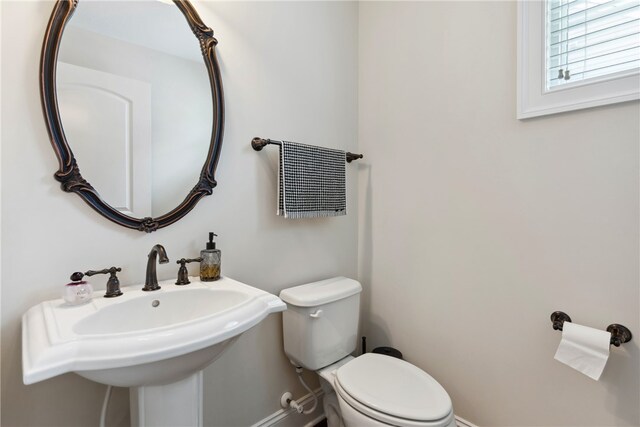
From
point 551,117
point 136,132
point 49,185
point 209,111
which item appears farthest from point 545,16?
point 49,185

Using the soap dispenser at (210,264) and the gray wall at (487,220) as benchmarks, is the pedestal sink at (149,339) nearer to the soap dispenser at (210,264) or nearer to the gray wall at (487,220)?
the soap dispenser at (210,264)

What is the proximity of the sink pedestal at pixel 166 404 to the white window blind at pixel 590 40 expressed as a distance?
166cm

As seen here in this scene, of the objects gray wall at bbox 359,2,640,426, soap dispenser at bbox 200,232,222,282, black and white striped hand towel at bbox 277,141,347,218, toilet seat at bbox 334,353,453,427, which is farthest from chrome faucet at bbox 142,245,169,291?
gray wall at bbox 359,2,640,426

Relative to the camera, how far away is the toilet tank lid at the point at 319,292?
51.9 inches

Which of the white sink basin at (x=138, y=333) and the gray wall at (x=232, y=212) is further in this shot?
the gray wall at (x=232, y=212)

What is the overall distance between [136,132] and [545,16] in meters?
1.61

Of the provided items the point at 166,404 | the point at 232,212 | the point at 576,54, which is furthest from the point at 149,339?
the point at 576,54

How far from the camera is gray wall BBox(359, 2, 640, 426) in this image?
1061 mm

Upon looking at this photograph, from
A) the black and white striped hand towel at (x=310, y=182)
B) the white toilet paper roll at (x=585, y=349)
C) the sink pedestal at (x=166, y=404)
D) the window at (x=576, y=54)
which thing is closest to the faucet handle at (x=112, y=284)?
the sink pedestal at (x=166, y=404)

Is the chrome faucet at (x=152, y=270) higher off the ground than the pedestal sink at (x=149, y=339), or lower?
higher

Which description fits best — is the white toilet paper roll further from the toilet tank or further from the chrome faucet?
the chrome faucet

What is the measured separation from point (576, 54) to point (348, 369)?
154 cm

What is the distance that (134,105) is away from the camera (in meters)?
1.04

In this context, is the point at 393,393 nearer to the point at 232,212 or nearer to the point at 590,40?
the point at 232,212
